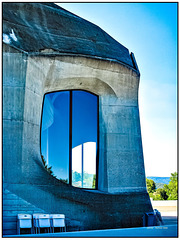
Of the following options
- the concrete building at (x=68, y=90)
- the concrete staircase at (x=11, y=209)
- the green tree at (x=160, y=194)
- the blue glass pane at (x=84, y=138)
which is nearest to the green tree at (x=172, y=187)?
the green tree at (x=160, y=194)

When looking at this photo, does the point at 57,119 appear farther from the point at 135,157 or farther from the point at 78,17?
the point at 78,17

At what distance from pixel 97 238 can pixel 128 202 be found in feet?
16.3

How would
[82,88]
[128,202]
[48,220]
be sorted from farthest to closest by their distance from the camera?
1. [82,88]
2. [128,202]
3. [48,220]

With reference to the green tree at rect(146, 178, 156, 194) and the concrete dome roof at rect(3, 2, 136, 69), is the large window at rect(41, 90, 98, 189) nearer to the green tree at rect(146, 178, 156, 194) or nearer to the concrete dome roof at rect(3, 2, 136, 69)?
the concrete dome roof at rect(3, 2, 136, 69)

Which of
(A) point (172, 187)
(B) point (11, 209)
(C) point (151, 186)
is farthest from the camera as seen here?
(C) point (151, 186)

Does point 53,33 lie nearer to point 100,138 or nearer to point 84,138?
point 84,138

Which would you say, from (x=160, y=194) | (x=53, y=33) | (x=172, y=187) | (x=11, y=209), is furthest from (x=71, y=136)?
(x=160, y=194)

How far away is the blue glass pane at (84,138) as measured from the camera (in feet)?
47.6

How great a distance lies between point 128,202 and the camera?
13102 mm

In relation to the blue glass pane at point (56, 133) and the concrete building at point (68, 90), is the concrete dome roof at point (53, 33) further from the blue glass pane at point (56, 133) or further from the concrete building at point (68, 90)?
the blue glass pane at point (56, 133)

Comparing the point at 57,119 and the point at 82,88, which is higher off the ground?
the point at 82,88

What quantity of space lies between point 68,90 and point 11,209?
5942 millimetres

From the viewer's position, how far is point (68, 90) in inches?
589

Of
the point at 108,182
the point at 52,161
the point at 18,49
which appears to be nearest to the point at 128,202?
the point at 108,182
